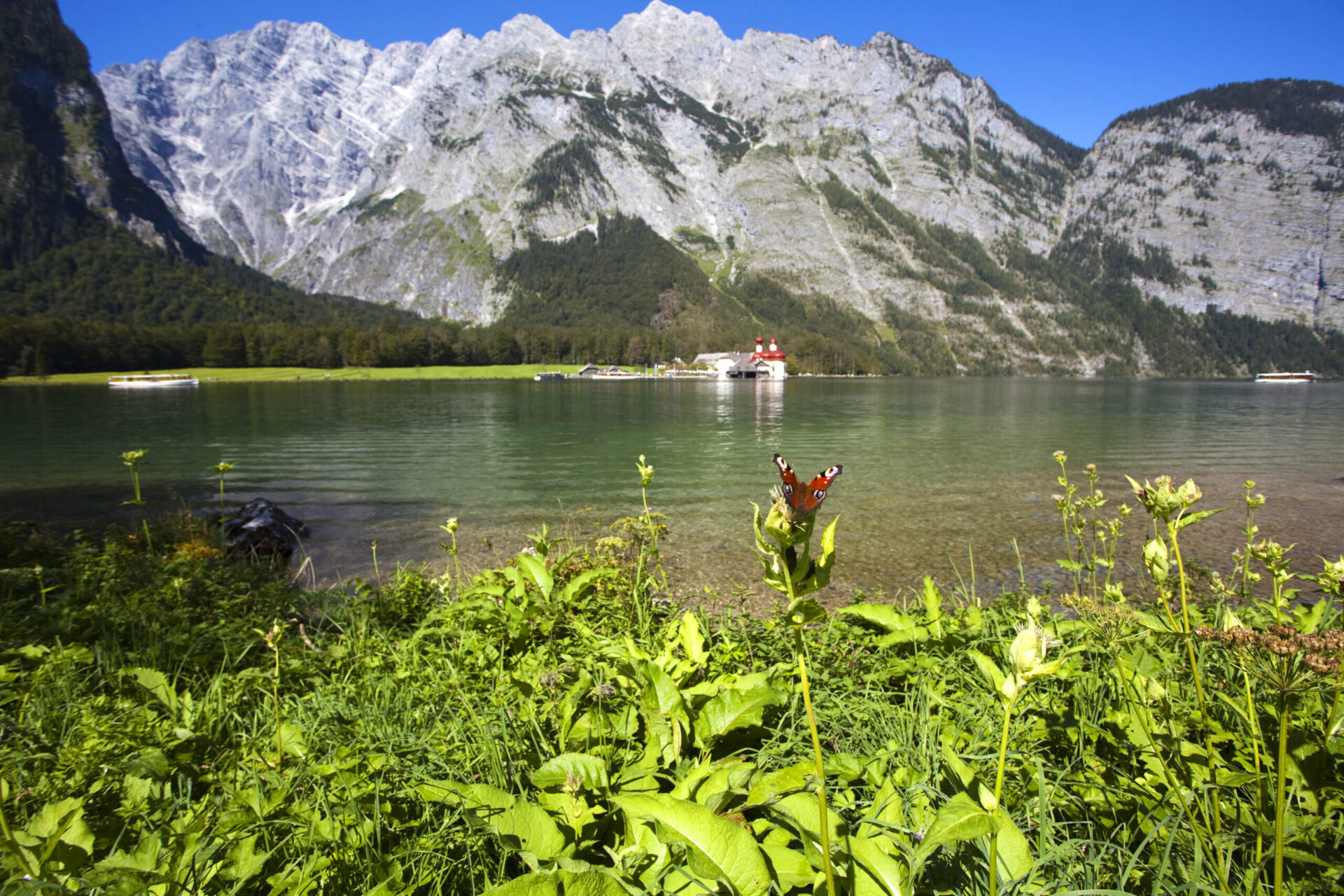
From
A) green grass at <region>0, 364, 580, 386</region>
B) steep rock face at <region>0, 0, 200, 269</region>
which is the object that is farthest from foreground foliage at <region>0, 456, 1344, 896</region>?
steep rock face at <region>0, 0, 200, 269</region>

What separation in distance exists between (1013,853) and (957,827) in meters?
0.48

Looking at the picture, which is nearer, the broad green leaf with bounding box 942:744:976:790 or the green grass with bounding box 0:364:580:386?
the broad green leaf with bounding box 942:744:976:790

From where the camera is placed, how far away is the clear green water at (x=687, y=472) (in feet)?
31.3

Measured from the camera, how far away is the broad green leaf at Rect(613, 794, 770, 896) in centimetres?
142

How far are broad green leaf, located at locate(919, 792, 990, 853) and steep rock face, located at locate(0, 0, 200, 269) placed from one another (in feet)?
801

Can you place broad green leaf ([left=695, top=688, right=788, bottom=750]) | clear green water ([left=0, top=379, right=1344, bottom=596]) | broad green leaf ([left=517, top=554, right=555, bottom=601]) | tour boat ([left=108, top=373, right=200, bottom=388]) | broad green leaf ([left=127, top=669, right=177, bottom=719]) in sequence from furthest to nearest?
tour boat ([left=108, top=373, right=200, bottom=388]), clear green water ([left=0, top=379, right=1344, bottom=596]), broad green leaf ([left=517, top=554, right=555, bottom=601]), broad green leaf ([left=127, top=669, right=177, bottom=719]), broad green leaf ([left=695, top=688, right=788, bottom=750])

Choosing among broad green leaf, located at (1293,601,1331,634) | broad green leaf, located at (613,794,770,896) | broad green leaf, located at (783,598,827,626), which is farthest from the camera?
broad green leaf, located at (1293,601,1331,634)

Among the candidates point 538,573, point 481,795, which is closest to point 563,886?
point 481,795

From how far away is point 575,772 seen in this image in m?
1.96

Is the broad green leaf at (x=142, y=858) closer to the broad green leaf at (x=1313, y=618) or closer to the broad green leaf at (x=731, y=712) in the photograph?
the broad green leaf at (x=731, y=712)

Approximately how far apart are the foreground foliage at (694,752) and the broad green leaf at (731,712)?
0.02 metres

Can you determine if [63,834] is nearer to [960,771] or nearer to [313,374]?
[960,771]

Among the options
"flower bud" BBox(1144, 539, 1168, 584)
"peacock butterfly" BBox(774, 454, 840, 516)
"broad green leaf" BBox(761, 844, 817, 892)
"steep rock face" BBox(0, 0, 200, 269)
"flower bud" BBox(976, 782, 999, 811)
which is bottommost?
"broad green leaf" BBox(761, 844, 817, 892)

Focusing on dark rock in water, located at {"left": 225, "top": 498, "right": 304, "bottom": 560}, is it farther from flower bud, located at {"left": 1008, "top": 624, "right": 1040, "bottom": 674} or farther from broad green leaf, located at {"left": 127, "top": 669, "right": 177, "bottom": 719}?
flower bud, located at {"left": 1008, "top": 624, "right": 1040, "bottom": 674}
